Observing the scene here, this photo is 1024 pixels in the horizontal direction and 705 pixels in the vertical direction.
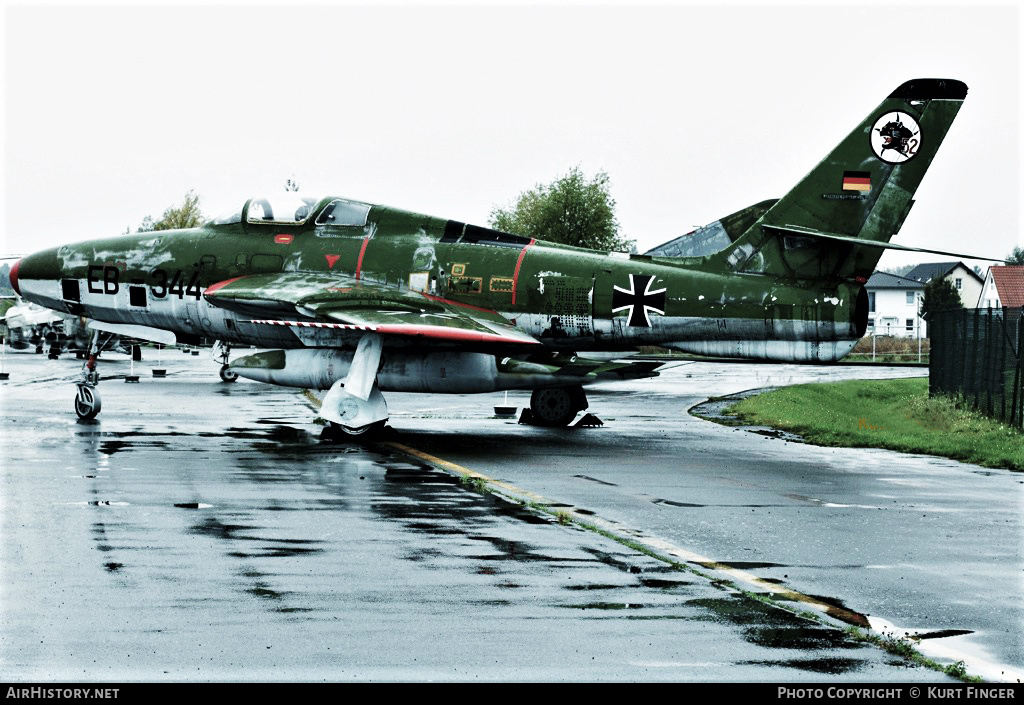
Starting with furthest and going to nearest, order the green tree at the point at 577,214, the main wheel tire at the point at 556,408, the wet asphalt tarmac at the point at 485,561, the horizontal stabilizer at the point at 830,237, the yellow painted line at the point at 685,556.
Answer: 1. the green tree at the point at 577,214
2. the main wheel tire at the point at 556,408
3. the horizontal stabilizer at the point at 830,237
4. the yellow painted line at the point at 685,556
5. the wet asphalt tarmac at the point at 485,561

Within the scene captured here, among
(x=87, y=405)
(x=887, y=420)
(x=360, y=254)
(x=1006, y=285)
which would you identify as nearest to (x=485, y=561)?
(x=360, y=254)

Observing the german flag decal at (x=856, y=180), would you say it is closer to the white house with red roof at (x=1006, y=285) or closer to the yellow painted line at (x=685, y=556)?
the yellow painted line at (x=685, y=556)

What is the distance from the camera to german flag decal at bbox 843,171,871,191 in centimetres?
1772

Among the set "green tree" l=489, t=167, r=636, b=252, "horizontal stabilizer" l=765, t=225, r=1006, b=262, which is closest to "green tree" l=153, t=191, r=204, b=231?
Result: "green tree" l=489, t=167, r=636, b=252

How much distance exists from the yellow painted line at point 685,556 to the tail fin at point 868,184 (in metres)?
6.84

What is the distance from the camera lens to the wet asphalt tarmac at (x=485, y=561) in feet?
20.5

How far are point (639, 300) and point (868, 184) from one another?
3.85 m

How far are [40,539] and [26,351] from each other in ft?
186

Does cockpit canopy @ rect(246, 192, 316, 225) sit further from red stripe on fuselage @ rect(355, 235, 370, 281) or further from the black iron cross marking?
the black iron cross marking

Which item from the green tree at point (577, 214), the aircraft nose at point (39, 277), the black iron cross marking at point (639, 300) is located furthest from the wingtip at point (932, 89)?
the green tree at point (577, 214)

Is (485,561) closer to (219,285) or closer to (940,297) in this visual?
(219,285)

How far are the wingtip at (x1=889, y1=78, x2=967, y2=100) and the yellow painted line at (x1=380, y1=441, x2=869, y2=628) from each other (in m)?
9.01

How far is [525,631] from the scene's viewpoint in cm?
678

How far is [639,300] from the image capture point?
1830 cm
